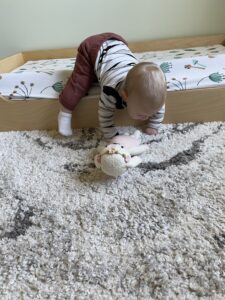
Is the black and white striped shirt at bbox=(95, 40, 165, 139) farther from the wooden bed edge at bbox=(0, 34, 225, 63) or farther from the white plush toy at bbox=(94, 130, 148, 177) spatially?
the wooden bed edge at bbox=(0, 34, 225, 63)

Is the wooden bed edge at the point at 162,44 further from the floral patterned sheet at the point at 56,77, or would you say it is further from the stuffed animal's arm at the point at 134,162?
the stuffed animal's arm at the point at 134,162

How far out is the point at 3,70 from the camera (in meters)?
1.48

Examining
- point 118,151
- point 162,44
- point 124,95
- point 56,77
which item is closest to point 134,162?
point 118,151

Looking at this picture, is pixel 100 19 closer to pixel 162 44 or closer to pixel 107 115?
pixel 162 44

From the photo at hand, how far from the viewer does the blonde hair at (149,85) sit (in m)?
0.87

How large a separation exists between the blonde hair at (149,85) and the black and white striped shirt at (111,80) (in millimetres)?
128

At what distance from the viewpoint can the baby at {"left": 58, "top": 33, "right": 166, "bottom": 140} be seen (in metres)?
0.94

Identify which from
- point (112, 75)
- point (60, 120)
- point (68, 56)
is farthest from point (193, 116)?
point (68, 56)

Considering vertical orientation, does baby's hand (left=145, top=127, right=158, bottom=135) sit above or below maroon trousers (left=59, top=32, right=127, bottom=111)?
below

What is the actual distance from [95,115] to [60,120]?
117 millimetres

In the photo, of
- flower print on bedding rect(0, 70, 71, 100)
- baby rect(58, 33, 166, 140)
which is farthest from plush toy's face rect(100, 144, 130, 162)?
flower print on bedding rect(0, 70, 71, 100)

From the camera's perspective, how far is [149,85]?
87 centimetres

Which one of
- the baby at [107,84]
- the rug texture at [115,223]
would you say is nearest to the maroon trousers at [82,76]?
the baby at [107,84]

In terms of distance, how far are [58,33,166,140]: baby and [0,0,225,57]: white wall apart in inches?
19.4
